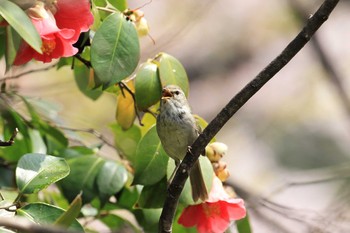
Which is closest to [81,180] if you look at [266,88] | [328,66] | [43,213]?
[43,213]

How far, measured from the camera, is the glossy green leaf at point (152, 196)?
2.15 metres

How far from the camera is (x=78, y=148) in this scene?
250 centimetres

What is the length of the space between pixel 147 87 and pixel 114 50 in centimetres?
16

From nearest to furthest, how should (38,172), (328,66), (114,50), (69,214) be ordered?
1. (69,214)
2. (38,172)
3. (114,50)
4. (328,66)

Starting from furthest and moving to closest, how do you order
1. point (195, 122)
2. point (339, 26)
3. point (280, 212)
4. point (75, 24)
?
point (339, 26), point (280, 212), point (195, 122), point (75, 24)

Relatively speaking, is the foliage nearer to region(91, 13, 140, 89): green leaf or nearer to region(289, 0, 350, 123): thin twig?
region(91, 13, 140, 89): green leaf

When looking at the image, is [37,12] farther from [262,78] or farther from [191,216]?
[191,216]

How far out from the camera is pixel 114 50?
1.98 m

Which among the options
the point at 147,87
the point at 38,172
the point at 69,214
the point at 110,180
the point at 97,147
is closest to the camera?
the point at 69,214

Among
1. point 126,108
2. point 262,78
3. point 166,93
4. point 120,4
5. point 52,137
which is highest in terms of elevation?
point 262,78

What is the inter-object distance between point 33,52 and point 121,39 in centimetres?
25

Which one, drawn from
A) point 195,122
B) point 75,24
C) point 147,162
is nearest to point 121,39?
point 75,24

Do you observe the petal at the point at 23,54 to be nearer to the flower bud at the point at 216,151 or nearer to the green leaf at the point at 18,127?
the green leaf at the point at 18,127

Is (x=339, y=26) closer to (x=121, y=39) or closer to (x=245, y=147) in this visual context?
(x=245, y=147)
